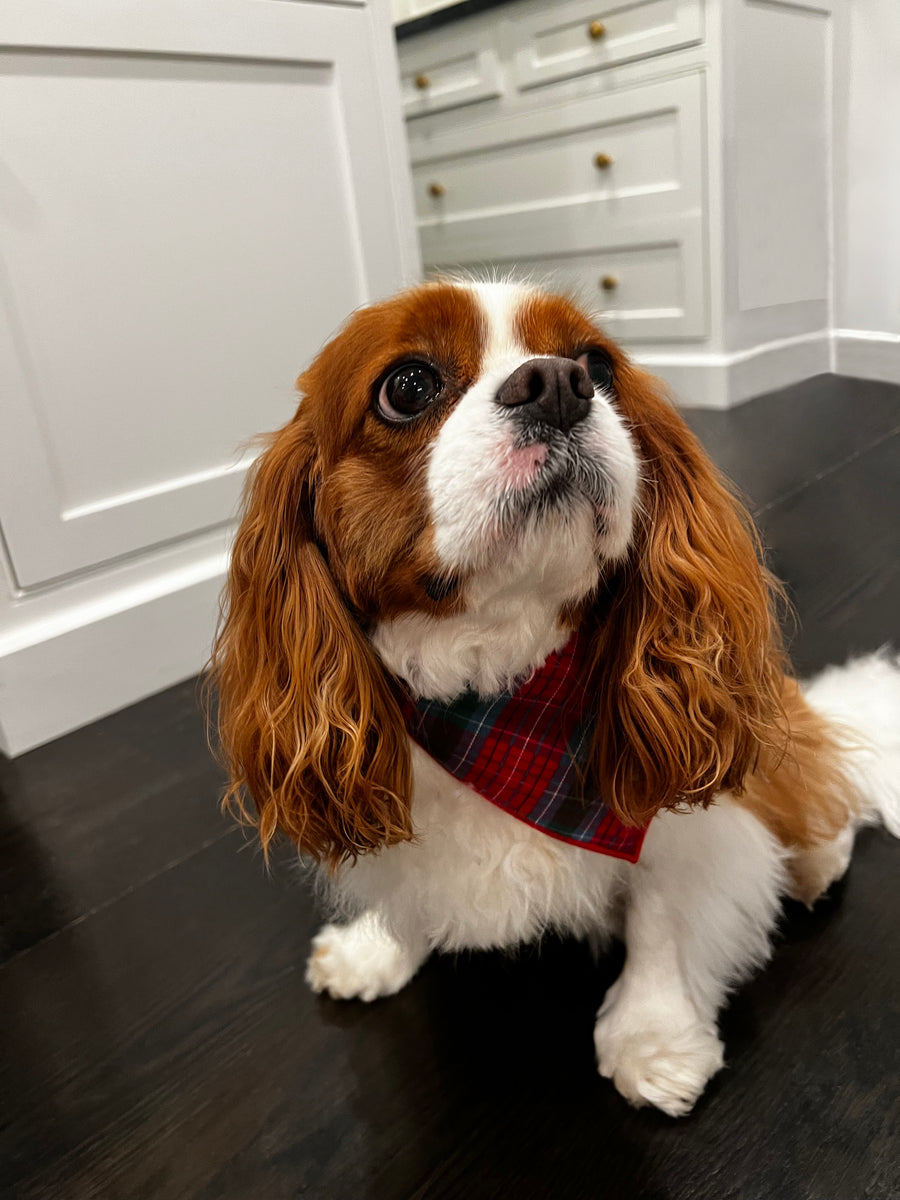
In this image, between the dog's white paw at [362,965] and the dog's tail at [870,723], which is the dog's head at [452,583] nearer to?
the dog's white paw at [362,965]

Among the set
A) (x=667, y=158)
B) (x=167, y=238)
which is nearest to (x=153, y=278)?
(x=167, y=238)

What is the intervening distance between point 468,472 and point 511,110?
122 inches

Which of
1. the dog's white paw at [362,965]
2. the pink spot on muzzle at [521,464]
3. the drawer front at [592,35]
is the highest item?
the drawer front at [592,35]

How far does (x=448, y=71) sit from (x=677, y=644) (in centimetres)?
330

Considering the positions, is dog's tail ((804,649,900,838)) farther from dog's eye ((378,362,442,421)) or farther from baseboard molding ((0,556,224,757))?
baseboard molding ((0,556,224,757))

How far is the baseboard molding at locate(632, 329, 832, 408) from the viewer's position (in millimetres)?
3078

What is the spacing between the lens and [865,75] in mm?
2803

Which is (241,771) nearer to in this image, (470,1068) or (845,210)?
(470,1068)

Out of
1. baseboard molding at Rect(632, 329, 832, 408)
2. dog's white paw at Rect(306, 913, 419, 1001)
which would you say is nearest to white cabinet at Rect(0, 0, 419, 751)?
dog's white paw at Rect(306, 913, 419, 1001)

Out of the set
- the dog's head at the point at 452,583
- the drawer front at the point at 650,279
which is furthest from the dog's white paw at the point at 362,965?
the drawer front at the point at 650,279

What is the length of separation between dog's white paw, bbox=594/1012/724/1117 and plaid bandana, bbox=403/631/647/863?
0.19 metres

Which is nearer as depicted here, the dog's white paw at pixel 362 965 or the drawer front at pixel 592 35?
the dog's white paw at pixel 362 965

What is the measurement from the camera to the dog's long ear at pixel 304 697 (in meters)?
0.83

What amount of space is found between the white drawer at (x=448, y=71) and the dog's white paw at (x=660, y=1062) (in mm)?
3257
